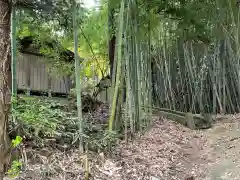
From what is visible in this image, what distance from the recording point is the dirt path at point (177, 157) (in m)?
3.37

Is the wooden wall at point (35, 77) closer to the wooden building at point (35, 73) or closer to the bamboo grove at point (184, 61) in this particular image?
the wooden building at point (35, 73)

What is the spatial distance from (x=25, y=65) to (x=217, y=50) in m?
4.83

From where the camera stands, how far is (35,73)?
8.30 m

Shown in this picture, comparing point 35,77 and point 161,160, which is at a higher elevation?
point 35,77

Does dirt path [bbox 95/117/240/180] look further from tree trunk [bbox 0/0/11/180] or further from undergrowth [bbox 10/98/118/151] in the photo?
tree trunk [bbox 0/0/11/180]

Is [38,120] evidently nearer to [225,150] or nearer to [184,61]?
[225,150]

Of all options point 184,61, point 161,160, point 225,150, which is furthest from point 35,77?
point 225,150

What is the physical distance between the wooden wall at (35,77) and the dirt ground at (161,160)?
3.85 meters

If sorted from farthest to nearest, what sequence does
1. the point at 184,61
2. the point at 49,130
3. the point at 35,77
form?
the point at 35,77
the point at 184,61
the point at 49,130

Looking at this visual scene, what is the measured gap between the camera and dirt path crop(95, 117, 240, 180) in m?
3.37

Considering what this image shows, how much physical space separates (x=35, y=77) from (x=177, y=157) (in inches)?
206

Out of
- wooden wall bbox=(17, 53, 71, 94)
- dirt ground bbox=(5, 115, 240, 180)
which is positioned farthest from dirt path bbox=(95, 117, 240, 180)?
wooden wall bbox=(17, 53, 71, 94)

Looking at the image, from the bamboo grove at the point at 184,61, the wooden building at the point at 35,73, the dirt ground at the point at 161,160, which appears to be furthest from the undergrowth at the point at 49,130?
the wooden building at the point at 35,73

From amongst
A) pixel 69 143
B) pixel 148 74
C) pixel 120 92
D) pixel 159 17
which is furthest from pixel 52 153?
pixel 159 17
